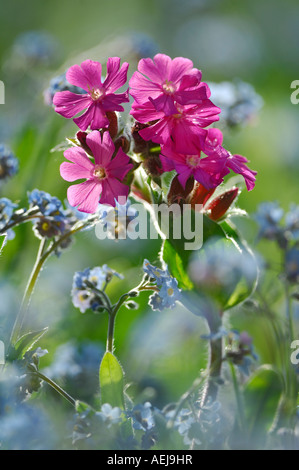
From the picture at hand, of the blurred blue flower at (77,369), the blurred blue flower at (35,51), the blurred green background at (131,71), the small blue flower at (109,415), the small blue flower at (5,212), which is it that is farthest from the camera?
the blurred blue flower at (35,51)

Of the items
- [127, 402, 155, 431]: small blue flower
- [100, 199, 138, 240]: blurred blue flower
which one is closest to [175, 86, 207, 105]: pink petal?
[100, 199, 138, 240]: blurred blue flower

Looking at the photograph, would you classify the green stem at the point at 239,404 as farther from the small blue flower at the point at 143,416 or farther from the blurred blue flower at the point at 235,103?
the blurred blue flower at the point at 235,103

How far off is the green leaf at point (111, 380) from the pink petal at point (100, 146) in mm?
145

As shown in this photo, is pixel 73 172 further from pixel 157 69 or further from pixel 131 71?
pixel 131 71

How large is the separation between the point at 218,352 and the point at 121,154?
0.62 feet

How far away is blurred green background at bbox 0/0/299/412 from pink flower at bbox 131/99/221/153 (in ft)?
0.56

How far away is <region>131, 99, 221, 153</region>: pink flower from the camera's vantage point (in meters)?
0.45

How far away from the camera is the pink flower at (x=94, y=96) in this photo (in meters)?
0.46

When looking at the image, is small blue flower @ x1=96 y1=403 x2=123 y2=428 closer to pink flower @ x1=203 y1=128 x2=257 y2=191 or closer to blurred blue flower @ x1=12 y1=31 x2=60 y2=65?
pink flower @ x1=203 y1=128 x2=257 y2=191

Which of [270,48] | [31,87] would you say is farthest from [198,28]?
[31,87]

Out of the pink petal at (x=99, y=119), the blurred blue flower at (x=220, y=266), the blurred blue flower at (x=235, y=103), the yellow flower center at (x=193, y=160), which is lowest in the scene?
the blurred blue flower at (x=220, y=266)

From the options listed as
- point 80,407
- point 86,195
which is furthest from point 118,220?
point 80,407

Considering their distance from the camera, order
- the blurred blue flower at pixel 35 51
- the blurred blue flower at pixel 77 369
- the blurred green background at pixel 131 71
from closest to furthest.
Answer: the blurred blue flower at pixel 77 369
the blurred green background at pixel 131 71
the blurred blue flower at pixel 35 51

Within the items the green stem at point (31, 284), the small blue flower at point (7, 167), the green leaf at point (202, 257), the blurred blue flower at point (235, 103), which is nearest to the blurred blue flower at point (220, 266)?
the green leaf at point (202, 257)
